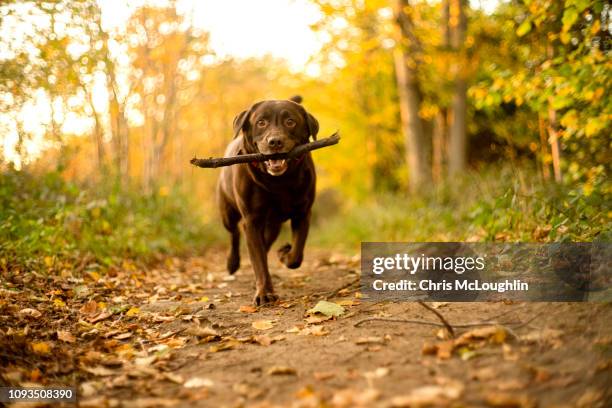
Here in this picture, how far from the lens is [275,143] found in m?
4.34

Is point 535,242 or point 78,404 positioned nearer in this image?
point 78,404

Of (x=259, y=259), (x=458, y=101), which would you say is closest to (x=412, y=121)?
(x=458, y=101)

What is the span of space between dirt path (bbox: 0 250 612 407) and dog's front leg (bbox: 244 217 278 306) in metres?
0.17

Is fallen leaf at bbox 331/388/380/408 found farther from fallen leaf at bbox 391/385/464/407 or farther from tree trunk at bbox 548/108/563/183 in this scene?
tree trunk at bbox 548/108/563/183

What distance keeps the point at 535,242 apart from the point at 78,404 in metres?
3.60

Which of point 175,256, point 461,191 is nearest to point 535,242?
point 461,191

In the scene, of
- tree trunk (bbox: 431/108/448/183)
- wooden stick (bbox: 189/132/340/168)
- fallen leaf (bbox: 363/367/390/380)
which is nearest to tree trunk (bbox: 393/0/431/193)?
tree trunk (bbox: 431/108/448/183)

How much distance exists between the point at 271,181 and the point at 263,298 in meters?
1.01

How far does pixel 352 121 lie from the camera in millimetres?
16656

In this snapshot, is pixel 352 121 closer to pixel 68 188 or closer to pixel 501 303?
pixel 68 188

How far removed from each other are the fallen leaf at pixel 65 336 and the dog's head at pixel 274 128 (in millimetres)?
1917

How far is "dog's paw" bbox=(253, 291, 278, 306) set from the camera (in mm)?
4492

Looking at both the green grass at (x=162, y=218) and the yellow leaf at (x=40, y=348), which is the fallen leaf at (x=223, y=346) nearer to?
the yellow leaf at (x=40, y=348)

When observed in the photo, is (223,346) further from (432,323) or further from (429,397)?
(429,397)
